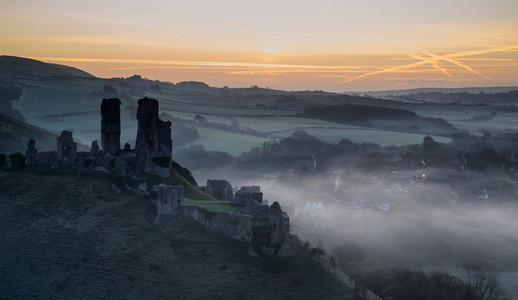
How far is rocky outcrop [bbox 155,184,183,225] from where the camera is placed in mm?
61500

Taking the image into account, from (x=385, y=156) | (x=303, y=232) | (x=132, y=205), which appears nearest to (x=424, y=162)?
(x=385, y=156)

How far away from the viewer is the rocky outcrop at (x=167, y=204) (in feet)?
202

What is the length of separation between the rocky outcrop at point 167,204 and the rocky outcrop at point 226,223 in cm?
237

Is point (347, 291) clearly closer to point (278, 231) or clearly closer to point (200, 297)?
point (278, 231)

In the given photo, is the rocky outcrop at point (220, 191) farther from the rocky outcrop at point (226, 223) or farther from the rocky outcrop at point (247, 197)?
the rocky outcrop at point (226, 223)

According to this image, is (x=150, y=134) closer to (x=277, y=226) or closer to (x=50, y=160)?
(x=50, y=160)

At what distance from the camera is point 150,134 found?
239ft

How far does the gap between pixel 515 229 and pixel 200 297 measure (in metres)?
85.7

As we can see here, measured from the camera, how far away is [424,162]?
188m

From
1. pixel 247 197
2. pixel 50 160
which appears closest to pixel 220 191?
pixel 247 197

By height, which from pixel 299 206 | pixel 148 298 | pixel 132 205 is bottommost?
pixel 299 206

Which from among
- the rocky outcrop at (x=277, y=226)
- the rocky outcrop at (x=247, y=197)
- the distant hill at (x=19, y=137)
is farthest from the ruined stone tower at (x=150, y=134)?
the distant hill at (x=19, y=137)

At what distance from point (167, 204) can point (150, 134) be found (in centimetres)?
1416

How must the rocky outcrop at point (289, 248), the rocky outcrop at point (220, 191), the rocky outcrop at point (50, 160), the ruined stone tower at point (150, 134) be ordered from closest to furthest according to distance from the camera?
the rocky outcrop at point (289, 248) → the ruined stone tower at point (150, 134) → the rocky outcrop at point (50, 160) → the rocky outcrop at point (220, 191)
